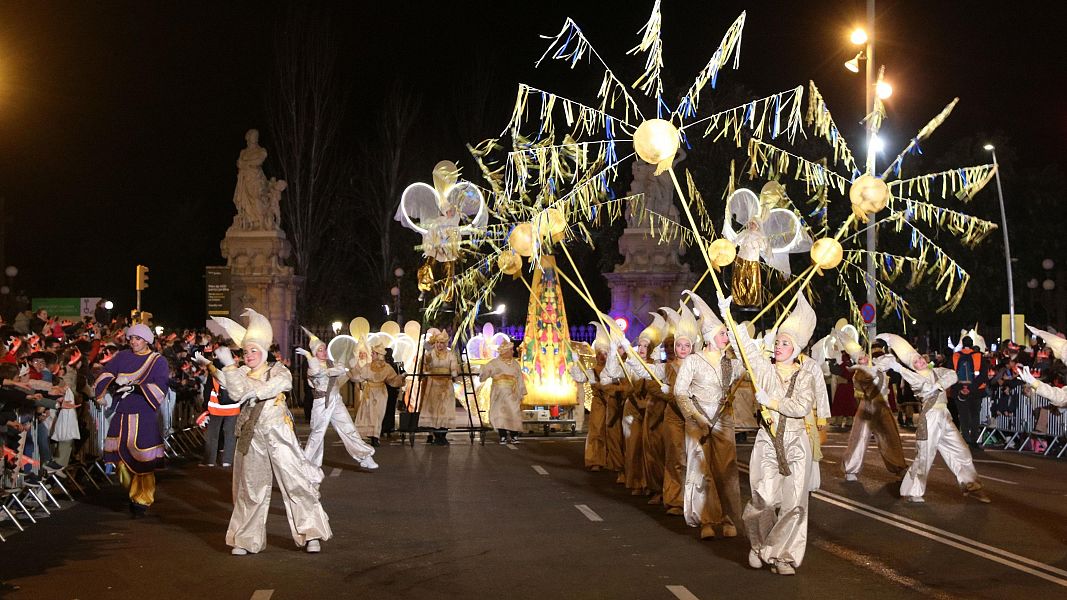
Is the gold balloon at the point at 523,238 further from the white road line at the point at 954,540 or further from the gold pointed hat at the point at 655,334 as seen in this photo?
the white road line at the point at 954,540

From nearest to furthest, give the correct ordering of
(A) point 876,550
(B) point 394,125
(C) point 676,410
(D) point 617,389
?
(A) point 876,550 < (C) point 676,410 < (D) point 617,389 < (B) point 394,125

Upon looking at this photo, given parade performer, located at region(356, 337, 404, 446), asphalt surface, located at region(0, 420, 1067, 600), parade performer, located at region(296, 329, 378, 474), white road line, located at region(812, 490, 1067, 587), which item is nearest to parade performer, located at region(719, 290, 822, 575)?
asphalt surface, located at region(0, 420, 1067, 600)

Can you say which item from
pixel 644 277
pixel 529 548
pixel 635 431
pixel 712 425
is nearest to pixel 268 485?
pixel 529 548

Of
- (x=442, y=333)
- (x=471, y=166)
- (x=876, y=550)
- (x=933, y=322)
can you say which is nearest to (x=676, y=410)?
(x=876, y=550)

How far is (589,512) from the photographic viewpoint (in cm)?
1362

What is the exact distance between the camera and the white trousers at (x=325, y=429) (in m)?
16.9

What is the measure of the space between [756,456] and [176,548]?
16.4 ft

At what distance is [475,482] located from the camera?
16.5 m

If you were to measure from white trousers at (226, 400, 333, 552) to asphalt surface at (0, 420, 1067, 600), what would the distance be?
0.26m

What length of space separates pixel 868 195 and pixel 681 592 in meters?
4.79

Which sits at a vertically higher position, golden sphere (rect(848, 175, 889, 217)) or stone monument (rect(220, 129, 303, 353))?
stone monument (rect(220, 129, 303, 353))

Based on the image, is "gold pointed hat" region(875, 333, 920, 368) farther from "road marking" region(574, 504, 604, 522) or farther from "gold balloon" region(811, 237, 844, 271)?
"road marking" region(574, 504, 604, 522)

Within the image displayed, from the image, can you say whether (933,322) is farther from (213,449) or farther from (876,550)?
(876,550)

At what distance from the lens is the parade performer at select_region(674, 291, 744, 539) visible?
1178 centimetres
